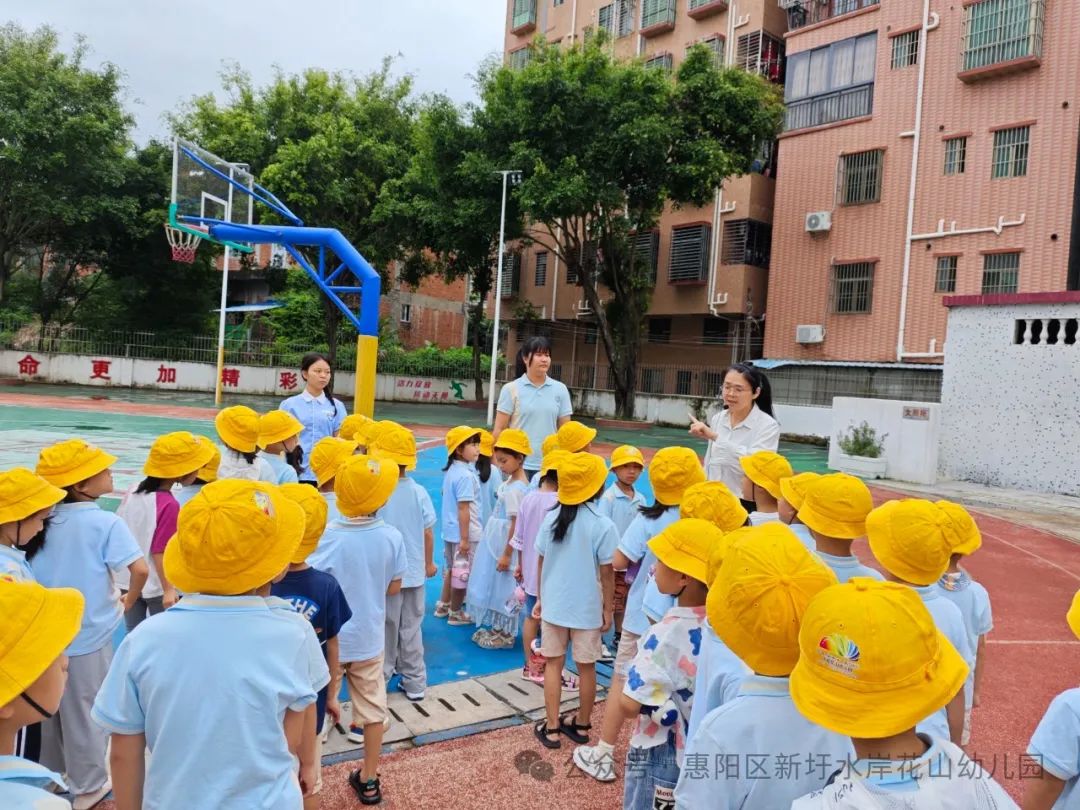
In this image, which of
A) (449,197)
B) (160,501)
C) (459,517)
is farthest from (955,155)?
(160,501)

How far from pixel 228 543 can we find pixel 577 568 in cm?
185

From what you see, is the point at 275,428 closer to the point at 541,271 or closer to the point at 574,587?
the point at 574,587

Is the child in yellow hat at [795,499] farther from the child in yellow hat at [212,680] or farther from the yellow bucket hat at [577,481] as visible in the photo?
the child in yellow hat at [212,680]

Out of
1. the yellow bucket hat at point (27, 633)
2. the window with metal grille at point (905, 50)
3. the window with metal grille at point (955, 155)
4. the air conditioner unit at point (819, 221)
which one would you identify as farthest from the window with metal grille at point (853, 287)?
the yellow bucket hat at point (27, 633)

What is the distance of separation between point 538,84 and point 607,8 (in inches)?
351

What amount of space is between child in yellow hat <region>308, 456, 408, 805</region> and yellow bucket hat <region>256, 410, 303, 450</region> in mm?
1373

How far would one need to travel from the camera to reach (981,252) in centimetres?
1689

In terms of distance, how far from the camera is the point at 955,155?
17.5 metres

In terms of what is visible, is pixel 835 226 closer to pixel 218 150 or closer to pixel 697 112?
pixel 697 112

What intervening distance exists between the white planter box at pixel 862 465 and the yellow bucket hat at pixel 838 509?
35.1 ft

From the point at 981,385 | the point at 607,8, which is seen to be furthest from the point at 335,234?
the point at 607,8

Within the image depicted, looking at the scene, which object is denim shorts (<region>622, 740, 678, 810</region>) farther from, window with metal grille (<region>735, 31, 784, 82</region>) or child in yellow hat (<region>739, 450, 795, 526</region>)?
window with metal grille (<region>735, 31, 784, 82</region>)

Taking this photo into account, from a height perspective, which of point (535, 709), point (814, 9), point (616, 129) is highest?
point (814, 9)

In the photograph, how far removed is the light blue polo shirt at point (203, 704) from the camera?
166cm
